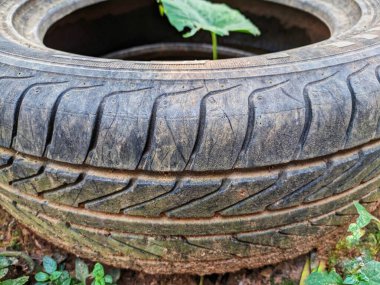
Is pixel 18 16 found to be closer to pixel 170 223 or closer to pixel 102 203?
pixel 102 203

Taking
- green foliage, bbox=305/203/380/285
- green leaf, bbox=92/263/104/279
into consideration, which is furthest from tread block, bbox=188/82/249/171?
green leaf, bbox=92/263/104/279

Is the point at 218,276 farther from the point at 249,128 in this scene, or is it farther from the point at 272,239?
the point at 249,128

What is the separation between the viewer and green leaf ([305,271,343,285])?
1.10 m

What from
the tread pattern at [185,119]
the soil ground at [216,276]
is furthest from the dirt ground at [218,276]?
the tread pattern at [185,119]

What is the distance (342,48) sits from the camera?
45.1 inches

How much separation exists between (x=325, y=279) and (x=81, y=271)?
2.37 ft

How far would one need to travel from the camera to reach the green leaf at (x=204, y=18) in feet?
5.78

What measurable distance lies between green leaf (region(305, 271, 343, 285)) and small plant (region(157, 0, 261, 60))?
1016 mm

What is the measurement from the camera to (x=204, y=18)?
183cm

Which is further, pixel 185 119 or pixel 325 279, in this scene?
pixel 325 279

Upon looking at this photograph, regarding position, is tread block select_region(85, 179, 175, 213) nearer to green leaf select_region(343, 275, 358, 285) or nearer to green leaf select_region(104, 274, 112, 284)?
green leaf select_region(104, 274, 112, 284)

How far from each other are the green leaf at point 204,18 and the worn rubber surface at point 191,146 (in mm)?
636

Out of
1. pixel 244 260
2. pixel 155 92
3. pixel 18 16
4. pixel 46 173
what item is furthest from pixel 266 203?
pixel 18 16

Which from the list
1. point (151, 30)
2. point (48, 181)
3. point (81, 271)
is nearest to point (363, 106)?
point (48, 181)
